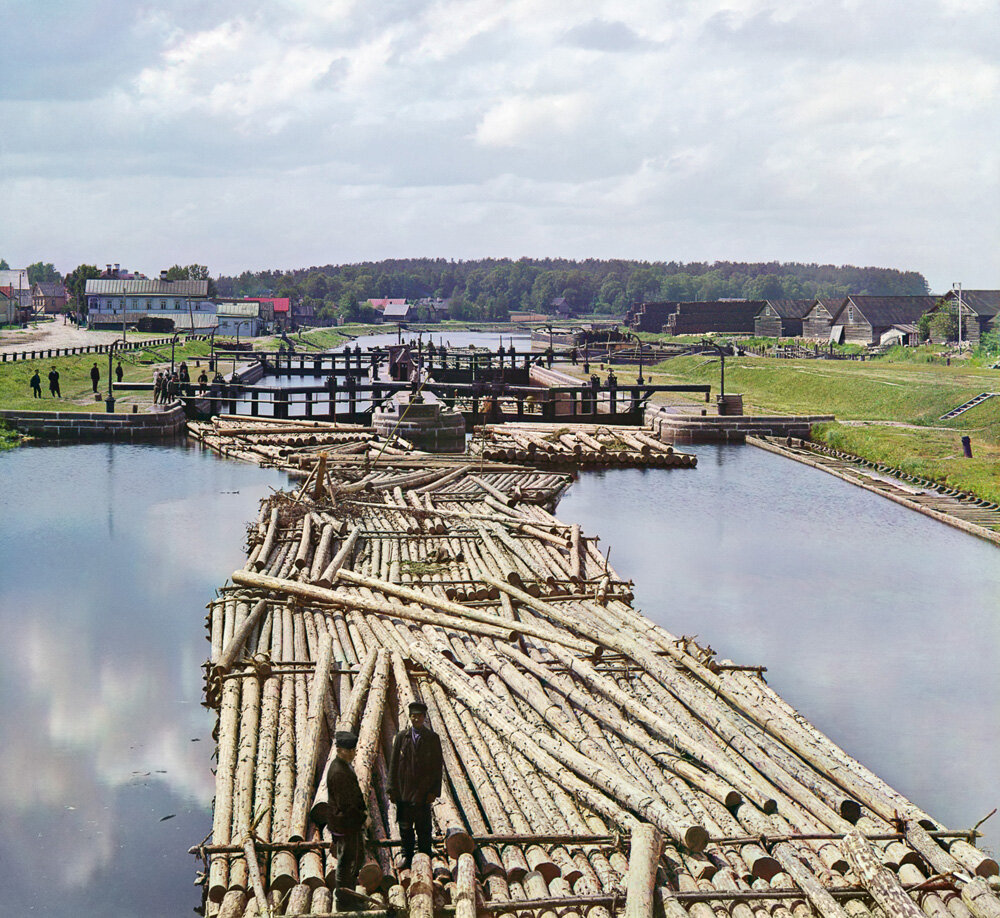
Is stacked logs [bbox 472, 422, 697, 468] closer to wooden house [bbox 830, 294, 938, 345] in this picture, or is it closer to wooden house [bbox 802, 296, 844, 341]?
wooden house [bbox 830, 294, 938, 345]

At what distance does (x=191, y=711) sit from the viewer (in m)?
18.1

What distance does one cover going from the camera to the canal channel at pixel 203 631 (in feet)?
47.9

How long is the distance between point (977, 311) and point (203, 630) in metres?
89.9

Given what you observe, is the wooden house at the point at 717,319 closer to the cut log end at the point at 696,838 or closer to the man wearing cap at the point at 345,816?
the cut log end at the point at 696,838

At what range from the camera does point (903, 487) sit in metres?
39.8

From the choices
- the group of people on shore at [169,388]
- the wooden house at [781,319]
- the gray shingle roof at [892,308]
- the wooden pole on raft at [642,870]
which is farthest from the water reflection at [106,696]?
the wooden house at [781,319]

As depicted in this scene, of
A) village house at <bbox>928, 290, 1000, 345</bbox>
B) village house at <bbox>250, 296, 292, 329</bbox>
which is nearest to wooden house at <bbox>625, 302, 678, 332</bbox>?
village house at <bbox>250, 296, 292, 329</bbox>

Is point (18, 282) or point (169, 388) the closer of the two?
point (169, 388)

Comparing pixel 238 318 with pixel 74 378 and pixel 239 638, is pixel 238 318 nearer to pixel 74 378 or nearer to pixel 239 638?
pixel 74 378

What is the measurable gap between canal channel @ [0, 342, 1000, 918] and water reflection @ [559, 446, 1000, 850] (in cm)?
7

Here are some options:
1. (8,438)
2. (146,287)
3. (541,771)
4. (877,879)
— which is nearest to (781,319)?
(146,287)

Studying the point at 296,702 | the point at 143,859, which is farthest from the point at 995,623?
the point at 143,859

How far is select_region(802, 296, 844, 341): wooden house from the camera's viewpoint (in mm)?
123750

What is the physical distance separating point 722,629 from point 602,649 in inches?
269
